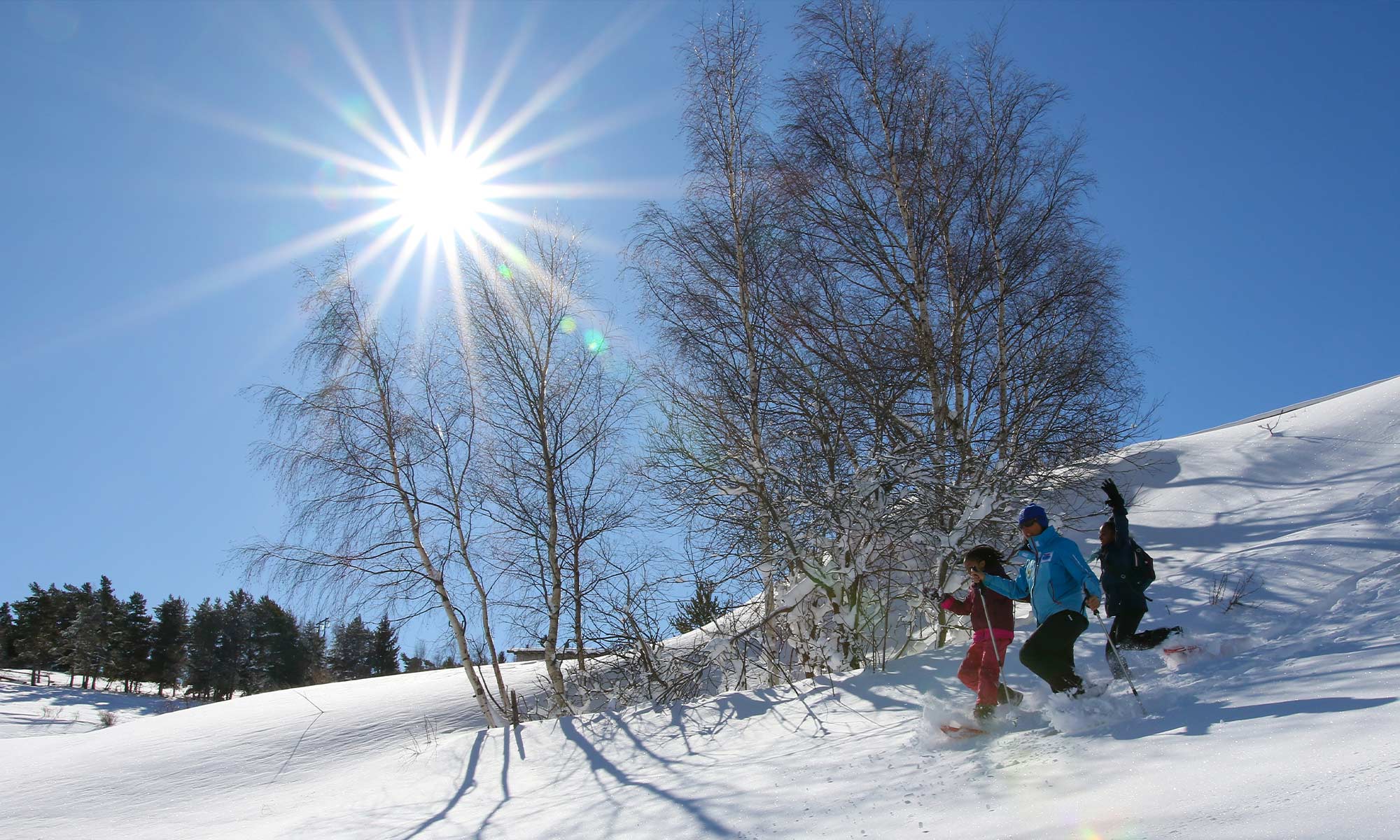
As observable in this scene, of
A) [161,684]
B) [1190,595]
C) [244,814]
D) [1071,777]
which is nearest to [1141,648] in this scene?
[1190,595]

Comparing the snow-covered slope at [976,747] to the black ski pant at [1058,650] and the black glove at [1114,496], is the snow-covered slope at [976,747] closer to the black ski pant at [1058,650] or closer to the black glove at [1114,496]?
the black ski pant at [1058,650]

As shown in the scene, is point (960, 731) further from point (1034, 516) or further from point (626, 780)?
point (626, 780)

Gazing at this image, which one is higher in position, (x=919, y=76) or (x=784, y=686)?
(x=919, y=76)

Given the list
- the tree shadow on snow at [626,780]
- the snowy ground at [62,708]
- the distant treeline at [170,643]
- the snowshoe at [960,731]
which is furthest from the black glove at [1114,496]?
the distant treeline at [170,643]

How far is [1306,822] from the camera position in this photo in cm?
229

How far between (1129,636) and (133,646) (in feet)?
190

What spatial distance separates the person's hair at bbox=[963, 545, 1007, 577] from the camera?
5.34 m

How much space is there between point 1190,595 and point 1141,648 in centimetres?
179

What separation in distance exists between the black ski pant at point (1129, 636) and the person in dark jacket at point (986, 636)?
0.74m

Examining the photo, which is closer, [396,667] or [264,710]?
[264,710]

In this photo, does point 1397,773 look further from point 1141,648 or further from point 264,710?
point 264,710

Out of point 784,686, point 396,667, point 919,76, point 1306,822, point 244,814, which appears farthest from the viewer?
point 396,667

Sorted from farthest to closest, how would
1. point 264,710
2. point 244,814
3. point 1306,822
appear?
1. point 264,710
2. point 244,814
3. point 1306,822

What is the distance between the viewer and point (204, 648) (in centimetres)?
4700
